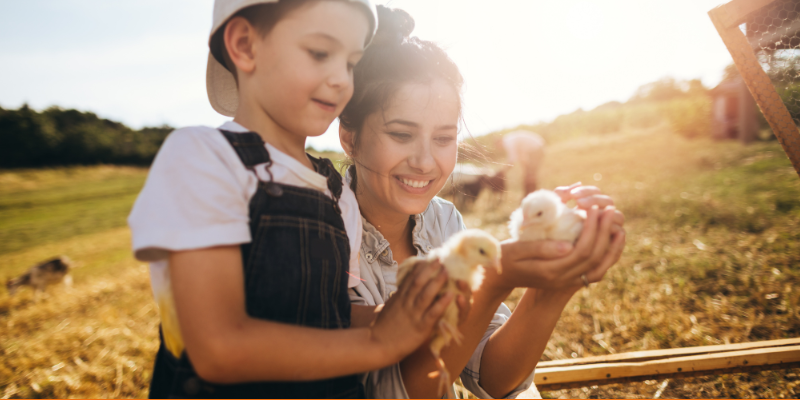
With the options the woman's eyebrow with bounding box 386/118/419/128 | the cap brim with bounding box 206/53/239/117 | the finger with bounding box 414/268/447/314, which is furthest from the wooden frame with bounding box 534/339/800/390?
the cap brim with bounding box 206/53/239/117

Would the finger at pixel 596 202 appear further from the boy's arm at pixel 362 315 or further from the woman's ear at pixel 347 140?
the woman's ear at pixel 347 140

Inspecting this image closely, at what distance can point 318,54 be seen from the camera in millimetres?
1267

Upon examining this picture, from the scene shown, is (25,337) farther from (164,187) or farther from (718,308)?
(718,308)

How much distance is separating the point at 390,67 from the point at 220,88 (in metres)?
0.86

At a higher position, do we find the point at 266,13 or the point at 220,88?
the point at 266,13

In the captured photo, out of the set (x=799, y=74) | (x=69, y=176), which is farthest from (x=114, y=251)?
(x=69, y=176)

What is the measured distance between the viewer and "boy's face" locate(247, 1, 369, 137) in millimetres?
1212

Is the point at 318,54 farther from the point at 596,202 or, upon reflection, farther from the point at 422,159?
the point at 596,202

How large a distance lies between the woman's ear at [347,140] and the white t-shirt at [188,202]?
0.98 metres

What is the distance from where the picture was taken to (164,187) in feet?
3.22

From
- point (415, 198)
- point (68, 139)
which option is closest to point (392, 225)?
point (415, 198)

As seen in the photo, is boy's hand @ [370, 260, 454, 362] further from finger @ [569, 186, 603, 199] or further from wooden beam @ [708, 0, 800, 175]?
wooden beam @ [708, 0, 800, 175]

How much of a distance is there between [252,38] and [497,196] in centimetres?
1023

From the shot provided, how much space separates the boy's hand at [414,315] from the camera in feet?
3.82
